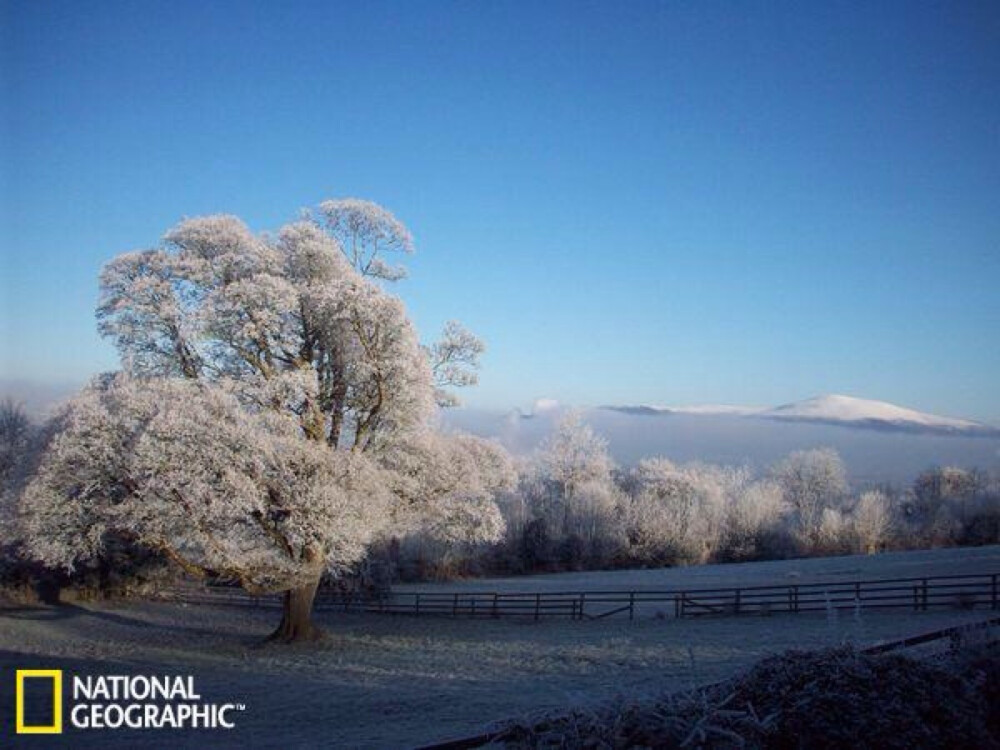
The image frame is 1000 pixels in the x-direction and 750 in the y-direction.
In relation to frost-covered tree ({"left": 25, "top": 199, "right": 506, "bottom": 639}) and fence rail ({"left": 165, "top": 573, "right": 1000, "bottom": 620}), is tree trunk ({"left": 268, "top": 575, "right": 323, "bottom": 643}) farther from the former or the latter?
fence rail ({"left": 165, "top": 573, "right": 1000, "bottom": 620})

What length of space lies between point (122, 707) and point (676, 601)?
2038 cm

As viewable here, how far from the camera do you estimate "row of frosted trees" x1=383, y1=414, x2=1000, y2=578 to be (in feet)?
196

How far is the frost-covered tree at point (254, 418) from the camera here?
18.7 meters

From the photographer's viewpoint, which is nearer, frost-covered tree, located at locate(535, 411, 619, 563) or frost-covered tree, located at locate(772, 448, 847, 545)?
frost-covered tree, located at locate(535, 411, 619, 563)

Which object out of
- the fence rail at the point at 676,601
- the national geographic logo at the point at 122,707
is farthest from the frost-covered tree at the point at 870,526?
the national geographic logo at the point at 122,707

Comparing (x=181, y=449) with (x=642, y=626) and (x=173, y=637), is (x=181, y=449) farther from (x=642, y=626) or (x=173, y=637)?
(x=642, y=626)

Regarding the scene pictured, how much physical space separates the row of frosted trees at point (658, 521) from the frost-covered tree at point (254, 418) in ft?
97.5

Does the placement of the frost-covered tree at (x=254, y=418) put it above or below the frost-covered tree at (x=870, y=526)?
above

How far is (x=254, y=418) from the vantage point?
63.4 ft

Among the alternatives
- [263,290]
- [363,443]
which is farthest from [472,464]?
[263,290]

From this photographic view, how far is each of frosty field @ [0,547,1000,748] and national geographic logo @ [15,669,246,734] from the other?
0.41 metres

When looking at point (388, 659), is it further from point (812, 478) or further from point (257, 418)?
point (812, 478)

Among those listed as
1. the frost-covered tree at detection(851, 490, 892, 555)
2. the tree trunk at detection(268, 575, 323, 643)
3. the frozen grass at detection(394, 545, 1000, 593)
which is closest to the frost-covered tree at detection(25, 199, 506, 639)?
the tree trunk at detection(268, 575, 323, 643)

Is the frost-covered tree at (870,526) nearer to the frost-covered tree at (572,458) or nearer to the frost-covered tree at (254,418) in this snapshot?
the frost-covered tree at (572,458)
